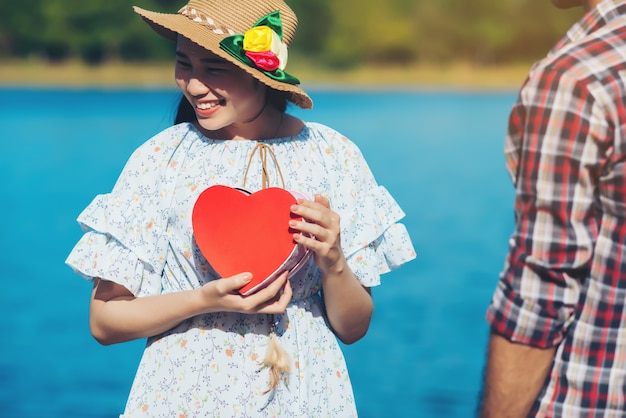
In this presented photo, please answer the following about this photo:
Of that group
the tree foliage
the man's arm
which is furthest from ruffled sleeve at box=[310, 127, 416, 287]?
the tree foliage

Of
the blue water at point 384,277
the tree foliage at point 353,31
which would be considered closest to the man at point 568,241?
the blue water at point 384,277

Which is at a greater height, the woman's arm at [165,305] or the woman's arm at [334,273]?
the woman's arm at [334,273]

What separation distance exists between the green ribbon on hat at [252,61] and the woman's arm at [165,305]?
0.42 m

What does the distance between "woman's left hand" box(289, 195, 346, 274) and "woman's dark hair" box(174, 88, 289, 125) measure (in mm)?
336

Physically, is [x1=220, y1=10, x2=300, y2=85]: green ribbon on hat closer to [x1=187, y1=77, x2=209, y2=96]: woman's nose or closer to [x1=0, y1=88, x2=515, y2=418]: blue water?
[x1=187, y1=77, x2=209, y2=96]: woman's nose

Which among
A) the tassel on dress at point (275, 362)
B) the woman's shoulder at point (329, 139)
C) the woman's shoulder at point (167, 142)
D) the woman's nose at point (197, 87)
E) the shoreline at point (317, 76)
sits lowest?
the tassel on dress at point (275, 362)

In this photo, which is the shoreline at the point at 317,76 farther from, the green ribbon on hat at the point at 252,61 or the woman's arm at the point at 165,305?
the woman's arm at the point at 165,305

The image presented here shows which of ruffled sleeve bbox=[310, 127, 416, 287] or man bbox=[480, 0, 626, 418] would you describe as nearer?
man bbox=[480, 0, 626, 418]

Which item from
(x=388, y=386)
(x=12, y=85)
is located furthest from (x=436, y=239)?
(x=12, y=85)

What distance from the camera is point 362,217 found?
2.12 metres

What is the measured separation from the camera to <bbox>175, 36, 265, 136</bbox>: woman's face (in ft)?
6.59

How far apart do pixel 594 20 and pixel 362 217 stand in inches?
33.0

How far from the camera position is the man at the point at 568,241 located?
51.4 inches

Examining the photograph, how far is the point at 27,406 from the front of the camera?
18.6 ft
